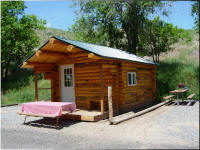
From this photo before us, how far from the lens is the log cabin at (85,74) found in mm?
9188

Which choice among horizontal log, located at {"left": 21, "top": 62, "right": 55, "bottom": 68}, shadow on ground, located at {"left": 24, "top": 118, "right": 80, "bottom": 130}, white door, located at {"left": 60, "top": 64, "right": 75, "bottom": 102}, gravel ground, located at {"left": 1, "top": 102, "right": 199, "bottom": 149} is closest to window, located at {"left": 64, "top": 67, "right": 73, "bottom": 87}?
white door, located at {"left": 60, "top": 64, "right": 75, "bottom": 102}

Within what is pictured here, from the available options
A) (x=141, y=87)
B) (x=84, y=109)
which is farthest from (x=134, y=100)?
(x=84, y=109)

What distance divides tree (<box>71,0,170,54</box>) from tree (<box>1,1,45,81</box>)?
6.99 meters

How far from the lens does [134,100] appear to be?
11.1 metres

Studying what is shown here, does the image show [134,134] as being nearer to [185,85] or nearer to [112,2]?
[185,85]

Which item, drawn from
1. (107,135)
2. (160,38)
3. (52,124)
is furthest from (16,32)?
(107,135)

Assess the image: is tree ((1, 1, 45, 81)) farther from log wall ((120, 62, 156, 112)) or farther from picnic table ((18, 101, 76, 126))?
log wall ((120, 62, 156, 112))

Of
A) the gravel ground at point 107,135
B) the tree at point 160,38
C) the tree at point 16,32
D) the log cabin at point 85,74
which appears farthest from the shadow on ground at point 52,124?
the tree at point 16,32

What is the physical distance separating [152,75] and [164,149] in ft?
Answer: 32.5

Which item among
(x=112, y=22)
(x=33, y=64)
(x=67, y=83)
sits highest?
(x=112, y=22)

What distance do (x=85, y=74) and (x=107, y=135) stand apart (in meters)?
4.26

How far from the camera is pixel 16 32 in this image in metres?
23.9

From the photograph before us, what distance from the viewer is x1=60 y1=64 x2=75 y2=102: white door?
1049 cm

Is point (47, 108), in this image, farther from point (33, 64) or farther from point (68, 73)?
point (33, 64)
